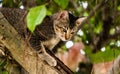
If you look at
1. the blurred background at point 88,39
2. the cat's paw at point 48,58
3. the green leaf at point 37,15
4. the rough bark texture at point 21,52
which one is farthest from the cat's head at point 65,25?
the green leaf at point 37,15

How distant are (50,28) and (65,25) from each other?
5.5 inches

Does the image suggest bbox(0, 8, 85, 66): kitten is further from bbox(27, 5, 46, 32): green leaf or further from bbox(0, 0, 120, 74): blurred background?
bbox(27, 5, 46, 32): green leaf

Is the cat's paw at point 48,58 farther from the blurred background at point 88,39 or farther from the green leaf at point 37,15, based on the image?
the green leaf at point 37,15

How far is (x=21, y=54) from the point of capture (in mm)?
2125

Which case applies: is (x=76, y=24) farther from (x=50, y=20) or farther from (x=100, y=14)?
(x=100, y=14)

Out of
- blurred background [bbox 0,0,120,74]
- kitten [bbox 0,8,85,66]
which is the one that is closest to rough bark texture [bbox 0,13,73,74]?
blurred background [bbox 0,0,120,74]

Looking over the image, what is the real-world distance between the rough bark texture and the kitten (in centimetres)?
50

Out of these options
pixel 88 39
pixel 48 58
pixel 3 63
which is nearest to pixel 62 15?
pixel 48 58

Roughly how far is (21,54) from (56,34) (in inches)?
36.7

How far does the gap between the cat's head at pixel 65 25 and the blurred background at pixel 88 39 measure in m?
0.16

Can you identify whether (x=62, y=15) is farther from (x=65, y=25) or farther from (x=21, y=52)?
(x=21, y=52)

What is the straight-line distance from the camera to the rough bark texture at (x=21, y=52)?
2.06 m

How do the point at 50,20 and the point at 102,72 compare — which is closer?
the point at 102,72

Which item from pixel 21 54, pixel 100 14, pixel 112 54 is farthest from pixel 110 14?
pixel 21 54
